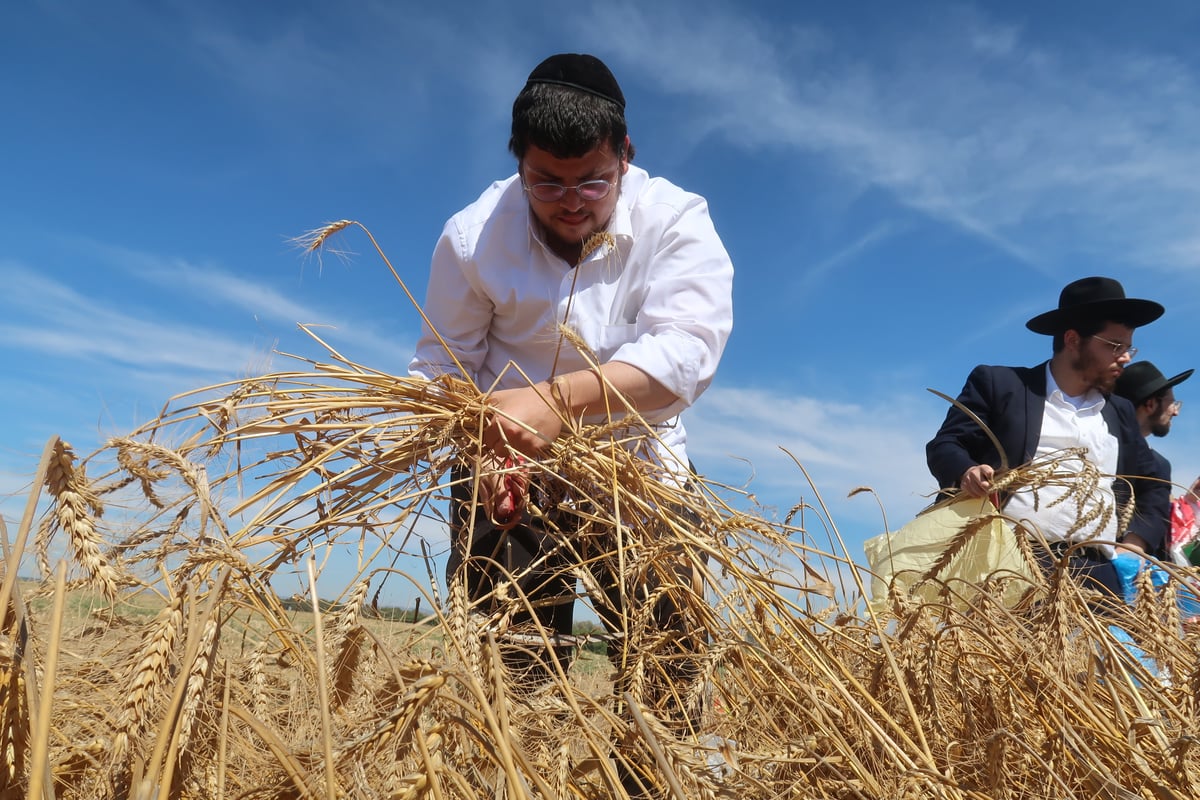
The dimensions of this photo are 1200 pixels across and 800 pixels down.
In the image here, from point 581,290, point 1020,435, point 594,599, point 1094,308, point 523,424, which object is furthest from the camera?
point 1094,308

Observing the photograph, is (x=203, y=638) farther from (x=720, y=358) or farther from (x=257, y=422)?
(x=720, y=358)

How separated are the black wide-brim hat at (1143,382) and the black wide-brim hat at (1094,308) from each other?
1.20 metres

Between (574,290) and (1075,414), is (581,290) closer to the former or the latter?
(574,290)

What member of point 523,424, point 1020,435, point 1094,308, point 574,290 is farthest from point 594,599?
point 1094,308

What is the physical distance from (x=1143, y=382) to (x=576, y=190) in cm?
383

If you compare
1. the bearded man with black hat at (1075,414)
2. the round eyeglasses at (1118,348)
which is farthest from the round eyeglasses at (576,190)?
the round eyeglasses at (1118,348)

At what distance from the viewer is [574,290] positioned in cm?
170

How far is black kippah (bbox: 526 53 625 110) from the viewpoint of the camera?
1.74 metres

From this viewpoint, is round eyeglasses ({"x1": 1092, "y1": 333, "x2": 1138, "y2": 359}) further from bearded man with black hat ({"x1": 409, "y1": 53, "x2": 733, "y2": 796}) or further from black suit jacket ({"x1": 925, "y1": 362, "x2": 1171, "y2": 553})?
bearded man with black hat ({"x1": 409, "y1": 53, "x2": 733, "y2": 796})

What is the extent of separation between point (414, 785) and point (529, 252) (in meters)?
1.28

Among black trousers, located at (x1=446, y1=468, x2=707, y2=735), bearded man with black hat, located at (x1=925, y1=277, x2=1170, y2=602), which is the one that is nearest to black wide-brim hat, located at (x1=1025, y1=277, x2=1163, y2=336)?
bearded man with black hat, located at (x1=925, y1=277, x2=1170, y2=602)

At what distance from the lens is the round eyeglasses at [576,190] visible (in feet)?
5.55

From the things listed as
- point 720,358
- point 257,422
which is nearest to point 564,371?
point 720,358

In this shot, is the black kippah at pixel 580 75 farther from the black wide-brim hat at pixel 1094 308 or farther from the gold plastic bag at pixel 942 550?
the black wide-brim hat at pixel 1094 308
